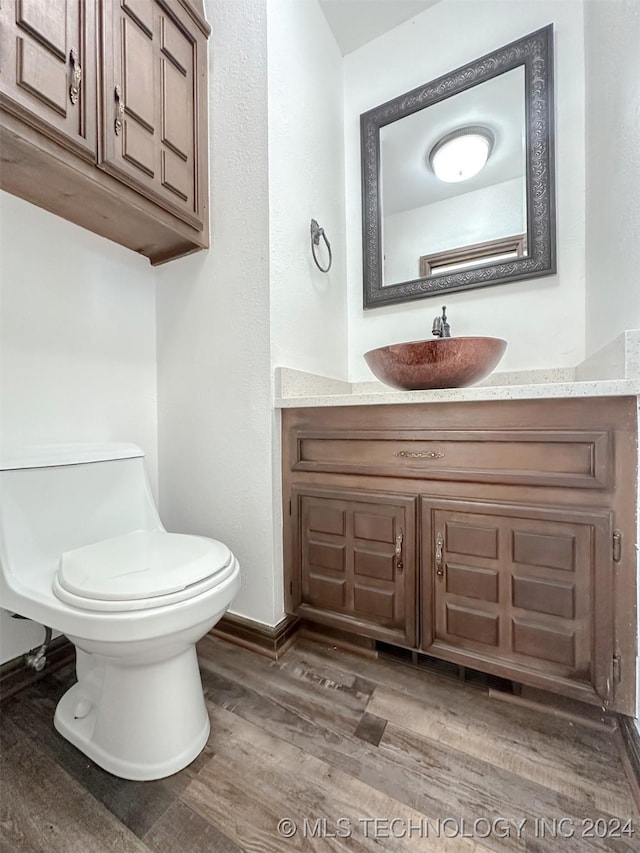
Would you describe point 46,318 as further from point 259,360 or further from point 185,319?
point 259,360

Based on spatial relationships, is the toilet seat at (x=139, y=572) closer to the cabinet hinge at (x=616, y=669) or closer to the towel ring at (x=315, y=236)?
the cabinet hinge at (x=616, y=669)

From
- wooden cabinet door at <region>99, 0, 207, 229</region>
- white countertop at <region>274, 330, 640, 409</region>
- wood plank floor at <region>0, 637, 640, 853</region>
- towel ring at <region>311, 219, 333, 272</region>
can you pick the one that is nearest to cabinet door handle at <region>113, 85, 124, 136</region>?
wooden cabinet door at <region>99, 0, 207, 229</region>

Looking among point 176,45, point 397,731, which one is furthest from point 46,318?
point 397,731

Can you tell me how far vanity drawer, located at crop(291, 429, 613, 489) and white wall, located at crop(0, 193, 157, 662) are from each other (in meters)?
0.71

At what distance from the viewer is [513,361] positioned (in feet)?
4.59

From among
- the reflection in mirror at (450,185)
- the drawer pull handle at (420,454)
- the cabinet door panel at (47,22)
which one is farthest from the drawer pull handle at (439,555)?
the cabinet door panel at (47,22)

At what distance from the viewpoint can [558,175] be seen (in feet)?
4.35

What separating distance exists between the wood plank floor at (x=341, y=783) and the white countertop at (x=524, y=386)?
32.6 inches

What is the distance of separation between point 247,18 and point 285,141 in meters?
0.41

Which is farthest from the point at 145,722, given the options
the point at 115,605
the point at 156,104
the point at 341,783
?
the point at 156,104

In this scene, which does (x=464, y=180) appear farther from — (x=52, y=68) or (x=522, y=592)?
(x=522, y=592)

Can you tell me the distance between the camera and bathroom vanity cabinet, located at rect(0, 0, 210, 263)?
83cm

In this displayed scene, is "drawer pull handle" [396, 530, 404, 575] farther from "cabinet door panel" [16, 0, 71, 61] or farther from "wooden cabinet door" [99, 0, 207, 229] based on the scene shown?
"cabinet door panel" [16, 0, 71, 61]

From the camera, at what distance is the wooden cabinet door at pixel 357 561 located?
3.50 feet
